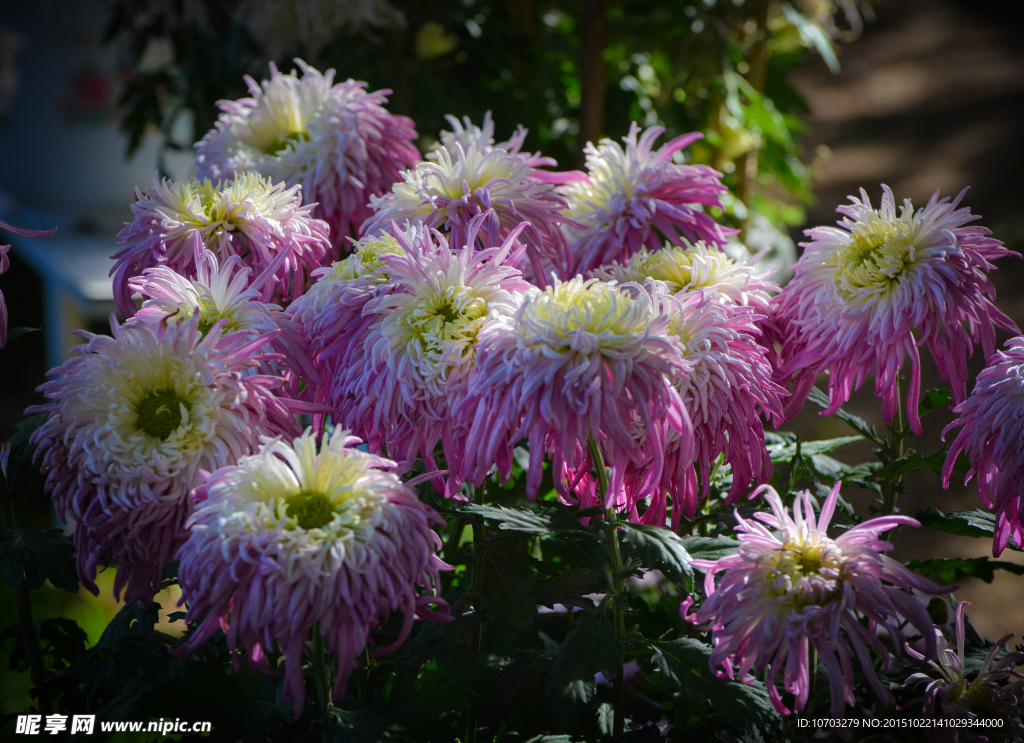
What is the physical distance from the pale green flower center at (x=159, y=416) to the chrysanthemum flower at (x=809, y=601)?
311 mm

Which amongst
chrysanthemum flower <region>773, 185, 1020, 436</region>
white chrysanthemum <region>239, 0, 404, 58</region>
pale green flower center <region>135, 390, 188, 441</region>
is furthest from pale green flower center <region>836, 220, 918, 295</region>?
white chrysanthemum <region>239, 0, 404, 58</region>

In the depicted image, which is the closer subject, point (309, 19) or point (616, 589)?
point (616, 589)

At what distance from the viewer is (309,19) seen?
1210 millimetres

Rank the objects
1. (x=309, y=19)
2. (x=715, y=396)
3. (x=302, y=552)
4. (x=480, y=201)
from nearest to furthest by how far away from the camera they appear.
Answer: (x=302, y=552)
(x=715, y=396)
(x=480, y=201)
(x=309, y=19)

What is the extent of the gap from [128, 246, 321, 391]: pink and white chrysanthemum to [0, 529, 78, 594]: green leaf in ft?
0.58

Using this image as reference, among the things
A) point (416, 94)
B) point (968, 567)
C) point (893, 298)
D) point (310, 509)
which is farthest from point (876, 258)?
point (416, 94)

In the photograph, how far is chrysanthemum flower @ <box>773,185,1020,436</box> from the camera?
0.52 metres

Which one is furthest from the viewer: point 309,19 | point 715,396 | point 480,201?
point 309,19

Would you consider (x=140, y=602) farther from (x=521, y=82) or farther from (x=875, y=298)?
(x=521, y=82)

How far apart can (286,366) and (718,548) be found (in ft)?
0.96

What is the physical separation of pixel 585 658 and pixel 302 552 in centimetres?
18

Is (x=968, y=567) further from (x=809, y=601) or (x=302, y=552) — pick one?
(x=302, y=552)

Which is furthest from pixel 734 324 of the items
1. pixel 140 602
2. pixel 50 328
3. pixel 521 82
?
pixel 50 328

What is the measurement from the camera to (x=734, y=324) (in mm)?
497
